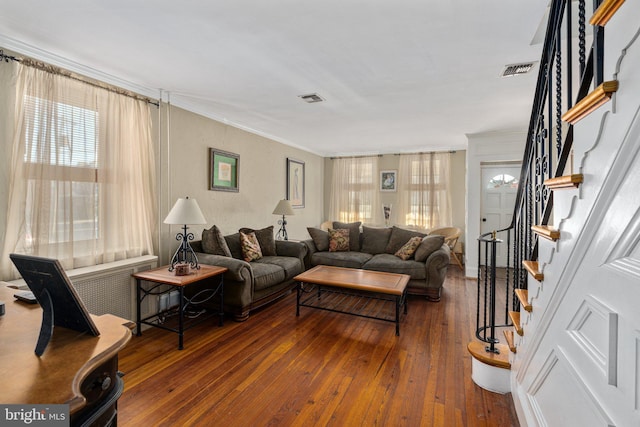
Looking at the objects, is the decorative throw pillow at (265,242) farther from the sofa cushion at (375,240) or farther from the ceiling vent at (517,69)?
the ceiling vent at (517,69)

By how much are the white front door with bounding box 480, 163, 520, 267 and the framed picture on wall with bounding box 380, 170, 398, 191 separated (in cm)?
173

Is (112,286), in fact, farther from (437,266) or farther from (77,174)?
(437,266)

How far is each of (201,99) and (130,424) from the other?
305 centimetres

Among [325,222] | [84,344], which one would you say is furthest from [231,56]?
[325,222]

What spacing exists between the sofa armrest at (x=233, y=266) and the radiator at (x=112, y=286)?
1.74ft

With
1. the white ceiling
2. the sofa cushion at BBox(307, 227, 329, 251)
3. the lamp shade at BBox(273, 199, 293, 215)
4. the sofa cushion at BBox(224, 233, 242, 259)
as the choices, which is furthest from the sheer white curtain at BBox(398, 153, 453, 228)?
the sofa cushion at BBox(224, 233, 242, 259)

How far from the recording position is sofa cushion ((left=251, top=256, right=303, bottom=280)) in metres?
3.95

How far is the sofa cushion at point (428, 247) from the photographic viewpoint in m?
4.13

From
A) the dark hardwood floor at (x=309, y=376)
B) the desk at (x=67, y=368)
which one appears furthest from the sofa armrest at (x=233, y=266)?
the desk at (x=67, y=368)

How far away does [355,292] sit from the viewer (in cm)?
424

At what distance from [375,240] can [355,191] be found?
2.22m

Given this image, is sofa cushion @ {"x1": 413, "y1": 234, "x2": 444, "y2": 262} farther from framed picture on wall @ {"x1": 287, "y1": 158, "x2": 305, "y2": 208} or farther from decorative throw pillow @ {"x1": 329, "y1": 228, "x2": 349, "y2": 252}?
framed picture on wall @ {"x1": 287, "y1": 158, "x2": 305, "y2": 208}

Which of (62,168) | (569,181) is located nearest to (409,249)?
(569,181)

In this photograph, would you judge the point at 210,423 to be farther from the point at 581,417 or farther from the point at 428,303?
the point at 428,303
